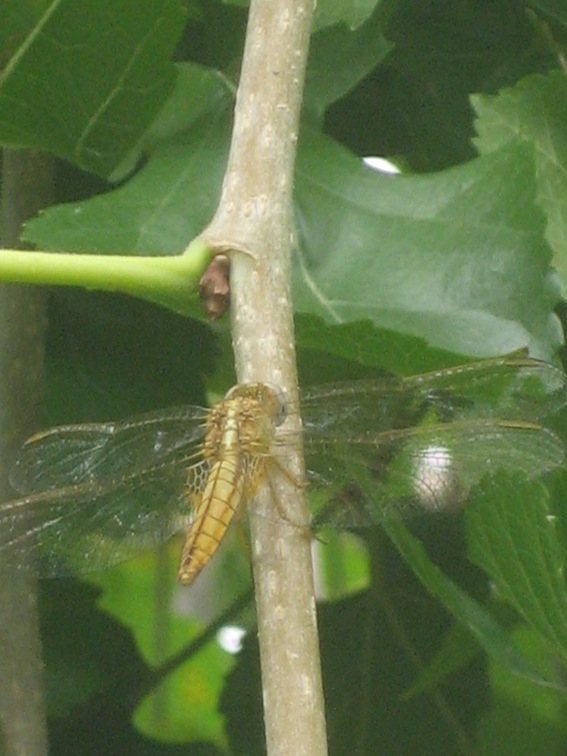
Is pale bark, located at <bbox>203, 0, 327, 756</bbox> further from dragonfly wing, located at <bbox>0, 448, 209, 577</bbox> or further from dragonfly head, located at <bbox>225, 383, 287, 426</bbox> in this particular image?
dragonfly wing, located at <bbox>0, 448, 209, 577</bbox>

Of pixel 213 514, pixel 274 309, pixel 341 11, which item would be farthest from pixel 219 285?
pixel 341 11

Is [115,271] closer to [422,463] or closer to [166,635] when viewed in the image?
[422,463]

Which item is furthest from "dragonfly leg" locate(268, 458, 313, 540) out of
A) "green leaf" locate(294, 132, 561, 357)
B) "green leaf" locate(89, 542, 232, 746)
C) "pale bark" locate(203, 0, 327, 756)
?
"green leaf" locate(89, 542, 232, 746)

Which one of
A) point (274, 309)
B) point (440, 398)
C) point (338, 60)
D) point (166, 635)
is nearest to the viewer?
point (274, 309)

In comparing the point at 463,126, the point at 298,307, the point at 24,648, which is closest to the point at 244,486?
the point at 298,307

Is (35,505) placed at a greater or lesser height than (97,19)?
lesser

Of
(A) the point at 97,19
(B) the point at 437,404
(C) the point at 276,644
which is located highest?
(A) the point at 97,19

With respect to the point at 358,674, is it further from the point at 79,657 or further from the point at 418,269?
the point at 418,269
